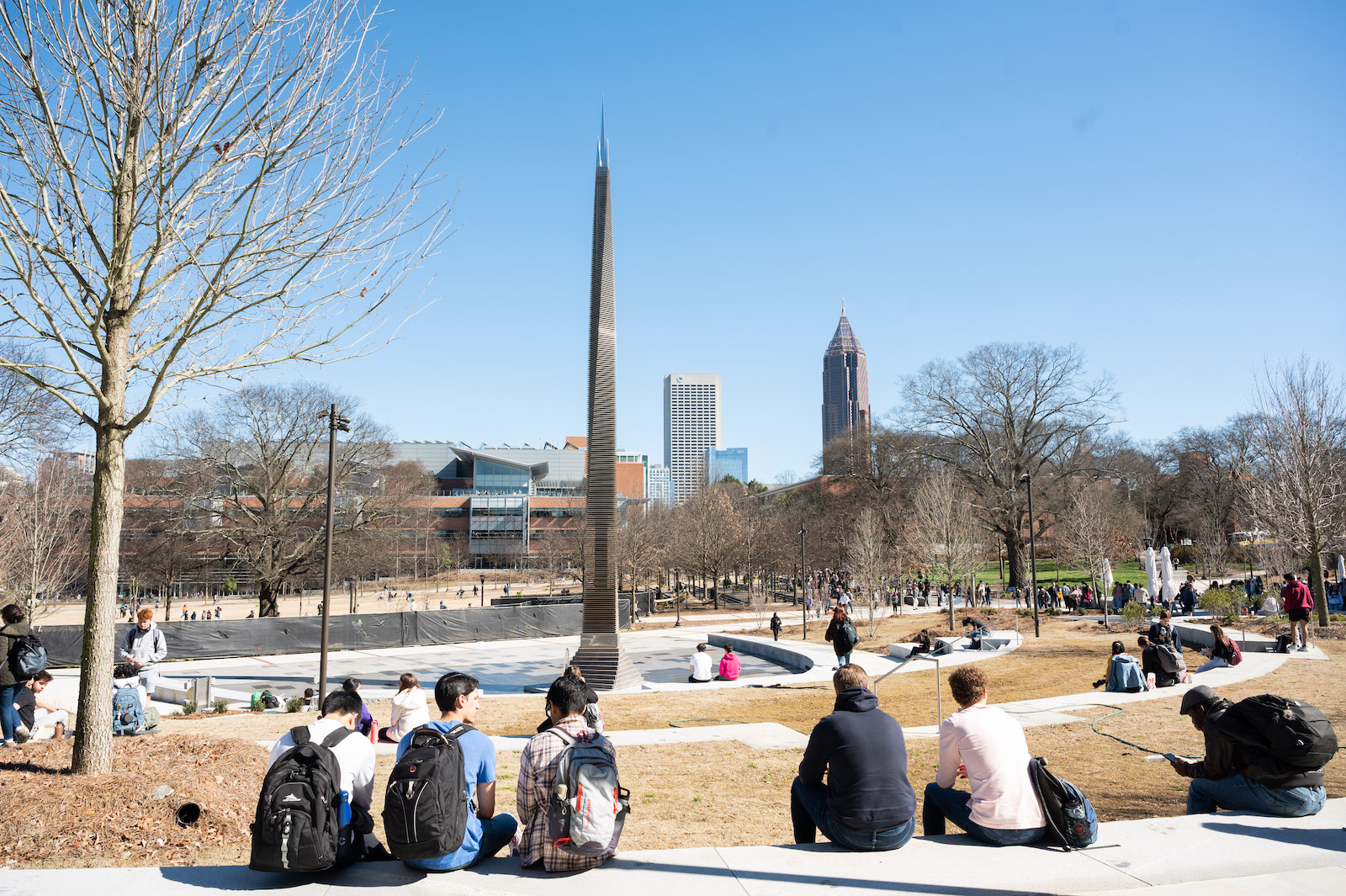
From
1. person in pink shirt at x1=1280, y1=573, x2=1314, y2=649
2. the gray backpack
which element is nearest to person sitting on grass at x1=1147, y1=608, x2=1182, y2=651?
person in pink shirt at x1=1280, y1=573, x2=1314, y2=649

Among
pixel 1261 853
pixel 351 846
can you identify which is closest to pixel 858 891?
pixel 1261 853

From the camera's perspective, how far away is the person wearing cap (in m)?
5.09

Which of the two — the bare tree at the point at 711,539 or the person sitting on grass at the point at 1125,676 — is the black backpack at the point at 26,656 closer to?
the person sitting on grass at the point at 1125,676

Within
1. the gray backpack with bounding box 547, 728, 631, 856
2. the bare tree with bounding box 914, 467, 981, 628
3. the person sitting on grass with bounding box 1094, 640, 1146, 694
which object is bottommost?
the person sitting on grass with bounding box 1094, 640, 1146, 694

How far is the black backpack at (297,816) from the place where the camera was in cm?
394

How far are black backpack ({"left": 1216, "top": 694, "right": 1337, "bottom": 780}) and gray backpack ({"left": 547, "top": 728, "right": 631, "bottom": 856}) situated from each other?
13.4ft

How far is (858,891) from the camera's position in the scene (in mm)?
4012

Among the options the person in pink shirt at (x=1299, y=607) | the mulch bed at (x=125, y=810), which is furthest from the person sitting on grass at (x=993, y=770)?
the person in pink shirt at (x=1299, y=607)

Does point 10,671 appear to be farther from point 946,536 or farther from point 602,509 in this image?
A: point 946,536

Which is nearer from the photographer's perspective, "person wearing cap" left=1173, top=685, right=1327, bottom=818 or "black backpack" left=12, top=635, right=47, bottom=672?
"person wearing cap" left=1173, top=685, right=1327, bottom=818

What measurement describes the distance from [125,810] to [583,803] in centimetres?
410

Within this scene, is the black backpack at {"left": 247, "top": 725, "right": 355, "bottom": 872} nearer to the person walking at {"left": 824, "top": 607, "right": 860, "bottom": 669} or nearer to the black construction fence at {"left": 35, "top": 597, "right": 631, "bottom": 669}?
the person walking at {"left": 824, "top": 607, "right": 860, "bottom": 669}

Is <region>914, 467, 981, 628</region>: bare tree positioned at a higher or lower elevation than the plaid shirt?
higher

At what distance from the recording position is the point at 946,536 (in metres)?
32.2
